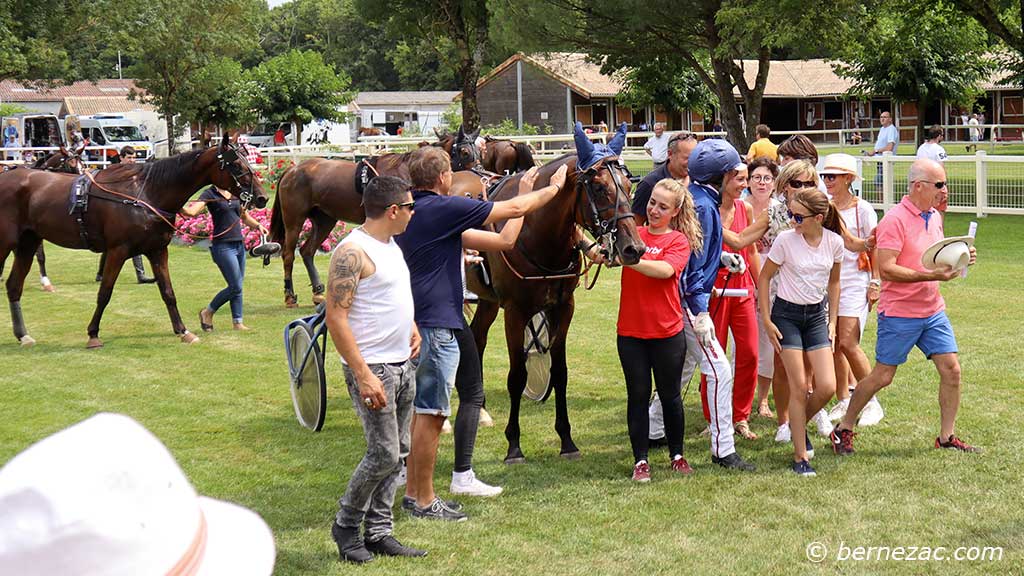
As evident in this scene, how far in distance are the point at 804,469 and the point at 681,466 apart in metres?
0.75

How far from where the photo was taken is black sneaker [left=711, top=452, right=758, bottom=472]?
22.6ft

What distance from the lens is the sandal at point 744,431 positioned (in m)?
7.69

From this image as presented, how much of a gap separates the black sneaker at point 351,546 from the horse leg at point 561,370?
2174 millimetres

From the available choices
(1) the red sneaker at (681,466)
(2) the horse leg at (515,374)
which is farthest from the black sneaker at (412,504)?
(1) the red sneaker at (681,466)

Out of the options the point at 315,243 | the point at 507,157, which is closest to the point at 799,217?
the point at 507,157

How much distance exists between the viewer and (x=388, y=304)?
5.23 m

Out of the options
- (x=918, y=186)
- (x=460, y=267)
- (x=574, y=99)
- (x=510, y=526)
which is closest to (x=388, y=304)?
(x=460, y=267)

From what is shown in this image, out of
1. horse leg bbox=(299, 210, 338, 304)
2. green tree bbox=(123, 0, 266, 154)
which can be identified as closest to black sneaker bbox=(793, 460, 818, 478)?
horse leg bbox=(299, 210, 338, 304)

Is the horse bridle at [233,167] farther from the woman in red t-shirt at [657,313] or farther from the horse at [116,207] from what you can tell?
the woman in red t-shirt at [657,313]

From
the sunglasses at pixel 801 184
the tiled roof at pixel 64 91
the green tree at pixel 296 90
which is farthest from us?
the tiled roof at pixel 64 91

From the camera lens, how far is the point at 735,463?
22.7ft

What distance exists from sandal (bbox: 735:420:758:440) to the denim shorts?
1.03 metres

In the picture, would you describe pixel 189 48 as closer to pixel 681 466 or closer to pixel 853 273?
pixel 853 273

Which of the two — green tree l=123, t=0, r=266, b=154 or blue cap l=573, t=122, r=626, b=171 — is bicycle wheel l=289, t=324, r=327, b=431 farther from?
green tree l=123, t=0, r=266, b=154
